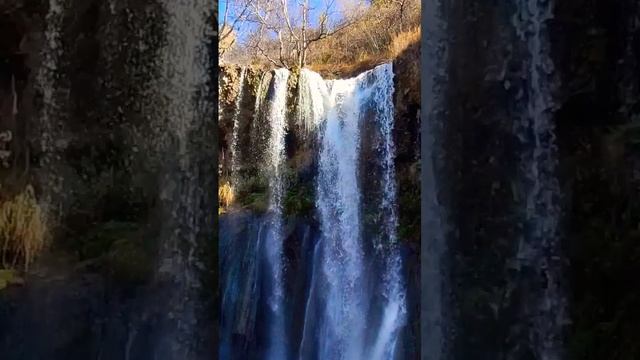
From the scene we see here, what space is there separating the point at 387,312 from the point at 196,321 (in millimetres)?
8578

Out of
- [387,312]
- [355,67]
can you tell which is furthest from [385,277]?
[355,67]

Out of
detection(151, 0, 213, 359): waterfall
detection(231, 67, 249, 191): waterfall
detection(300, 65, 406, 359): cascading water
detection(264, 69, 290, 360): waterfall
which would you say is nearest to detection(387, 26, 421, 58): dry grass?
detection(300, 65, 406, 359): cascading water

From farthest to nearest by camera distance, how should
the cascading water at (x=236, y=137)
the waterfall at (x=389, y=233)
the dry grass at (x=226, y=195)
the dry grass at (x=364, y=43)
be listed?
the dry grass at (x=364, y=43) → the cascading water at (x=236, y=137) → the dry grass at (x=226, y=195) → the waterfall at (x=389, y=233)

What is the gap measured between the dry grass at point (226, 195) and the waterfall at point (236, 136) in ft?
0.43

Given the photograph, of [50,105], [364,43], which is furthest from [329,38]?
[50,105]

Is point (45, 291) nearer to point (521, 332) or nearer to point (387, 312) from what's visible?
point (521, 332)

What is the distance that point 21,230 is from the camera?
201cm

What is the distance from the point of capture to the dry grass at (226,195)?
11.7m

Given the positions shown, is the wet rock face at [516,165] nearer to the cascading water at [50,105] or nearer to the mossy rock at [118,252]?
the mossy rock at [118,252]

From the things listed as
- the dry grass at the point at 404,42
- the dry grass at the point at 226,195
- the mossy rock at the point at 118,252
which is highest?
the dry grass at the point at 404,42

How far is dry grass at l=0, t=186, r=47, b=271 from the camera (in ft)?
6.55

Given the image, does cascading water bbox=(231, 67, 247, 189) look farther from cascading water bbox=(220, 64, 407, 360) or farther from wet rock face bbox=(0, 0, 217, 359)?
wet rock face bbox=(0, 0, 217, 359)

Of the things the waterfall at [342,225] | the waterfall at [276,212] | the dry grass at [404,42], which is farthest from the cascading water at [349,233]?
the dry grass at [404,42]

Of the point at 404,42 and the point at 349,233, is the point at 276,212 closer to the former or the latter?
the point at 349,233
